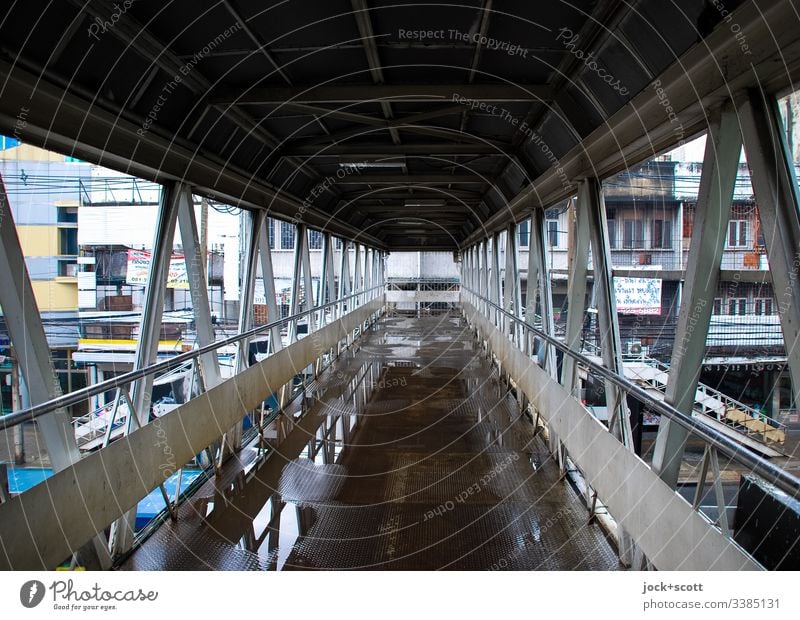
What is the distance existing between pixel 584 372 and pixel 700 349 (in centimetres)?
266

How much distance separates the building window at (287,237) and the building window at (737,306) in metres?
8.97

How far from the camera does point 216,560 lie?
4.10 metres

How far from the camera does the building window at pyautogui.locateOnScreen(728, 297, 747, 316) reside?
2.60 meters

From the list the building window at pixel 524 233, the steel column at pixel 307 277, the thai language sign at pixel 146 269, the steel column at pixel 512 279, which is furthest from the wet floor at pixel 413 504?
the building window at pixel 524 233

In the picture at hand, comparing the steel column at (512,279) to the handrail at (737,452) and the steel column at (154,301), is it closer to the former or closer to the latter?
the steel column at (154,301)

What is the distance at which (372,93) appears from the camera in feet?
14.7

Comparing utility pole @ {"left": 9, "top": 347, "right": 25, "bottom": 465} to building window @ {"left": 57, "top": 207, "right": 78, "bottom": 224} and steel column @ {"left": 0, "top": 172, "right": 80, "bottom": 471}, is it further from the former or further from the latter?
building window @ {"left": 57, "top": 207, "right": 78, "bottom": 224}

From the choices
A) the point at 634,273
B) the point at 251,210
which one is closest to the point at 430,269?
the point at 251,210

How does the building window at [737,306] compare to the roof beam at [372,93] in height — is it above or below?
below

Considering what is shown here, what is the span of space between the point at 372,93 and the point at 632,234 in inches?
80.9

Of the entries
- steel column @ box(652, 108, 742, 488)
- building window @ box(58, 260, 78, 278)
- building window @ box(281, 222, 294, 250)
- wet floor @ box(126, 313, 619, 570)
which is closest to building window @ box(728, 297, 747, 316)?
steel column @ box(652, 108, 742, 488)
